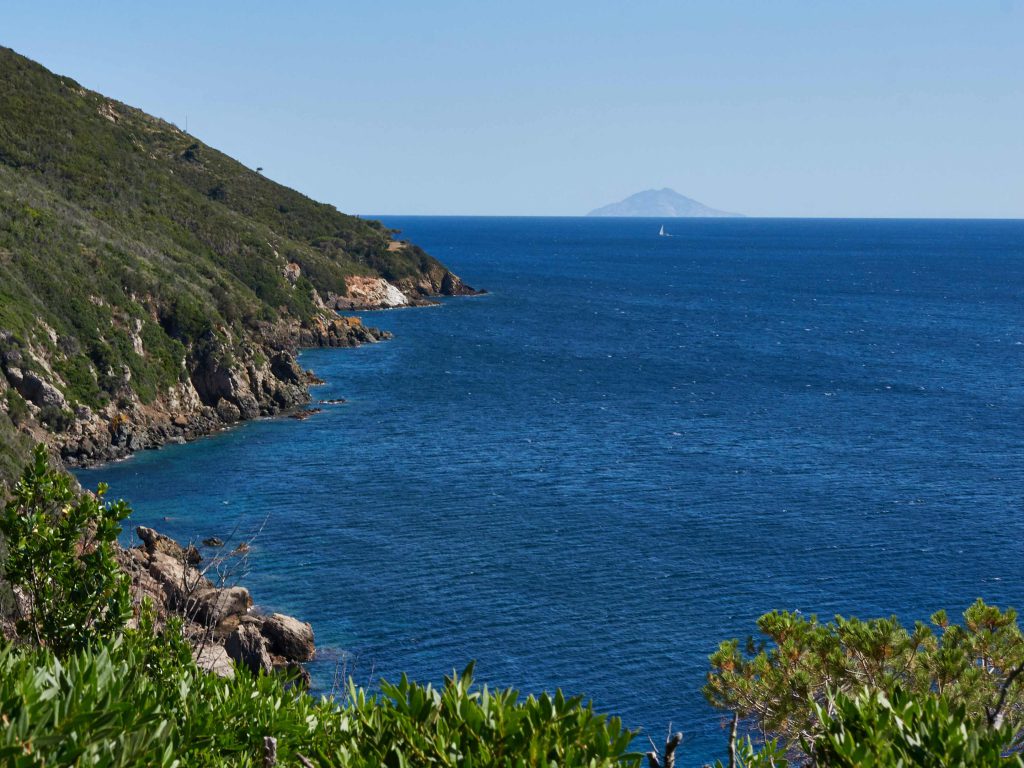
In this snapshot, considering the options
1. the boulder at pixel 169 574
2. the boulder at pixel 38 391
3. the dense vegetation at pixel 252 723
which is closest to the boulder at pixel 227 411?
the boulder at pixel 38 391

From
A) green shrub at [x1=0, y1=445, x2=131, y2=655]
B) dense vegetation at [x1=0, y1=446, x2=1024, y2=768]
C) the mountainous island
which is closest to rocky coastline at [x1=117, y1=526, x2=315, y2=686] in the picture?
the mountainous island

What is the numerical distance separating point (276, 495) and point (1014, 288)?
15477 cm

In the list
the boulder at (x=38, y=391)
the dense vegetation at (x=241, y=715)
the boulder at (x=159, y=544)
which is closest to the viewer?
the dense vegetation at (x=241, y=715)

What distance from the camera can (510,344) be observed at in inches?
A: 4348

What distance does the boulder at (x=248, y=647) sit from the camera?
37156mm

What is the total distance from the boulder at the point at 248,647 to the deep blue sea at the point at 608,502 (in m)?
2.61

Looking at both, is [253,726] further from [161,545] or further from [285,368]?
[285,368]

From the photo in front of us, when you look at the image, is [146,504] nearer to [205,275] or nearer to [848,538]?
[848,538]

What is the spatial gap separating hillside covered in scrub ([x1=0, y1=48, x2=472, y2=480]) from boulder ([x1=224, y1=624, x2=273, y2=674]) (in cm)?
1592


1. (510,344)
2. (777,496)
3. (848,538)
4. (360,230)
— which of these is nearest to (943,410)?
(777,496)

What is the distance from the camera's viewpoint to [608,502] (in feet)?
188

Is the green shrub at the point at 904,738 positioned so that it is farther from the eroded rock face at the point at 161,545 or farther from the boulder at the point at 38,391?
the boulder at the point at 38,391

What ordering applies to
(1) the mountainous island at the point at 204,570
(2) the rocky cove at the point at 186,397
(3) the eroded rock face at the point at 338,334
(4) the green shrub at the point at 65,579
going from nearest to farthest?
(1) the mountainous island at the point at 204,570 → (4) the green shrub at the point at 65,579 → (2) the rocky cove at the point at 186,397 → (3) the eroded rock face at the point at 338,334

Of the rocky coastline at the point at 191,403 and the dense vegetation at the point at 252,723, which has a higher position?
the dense vegetation at the point at 252,723
